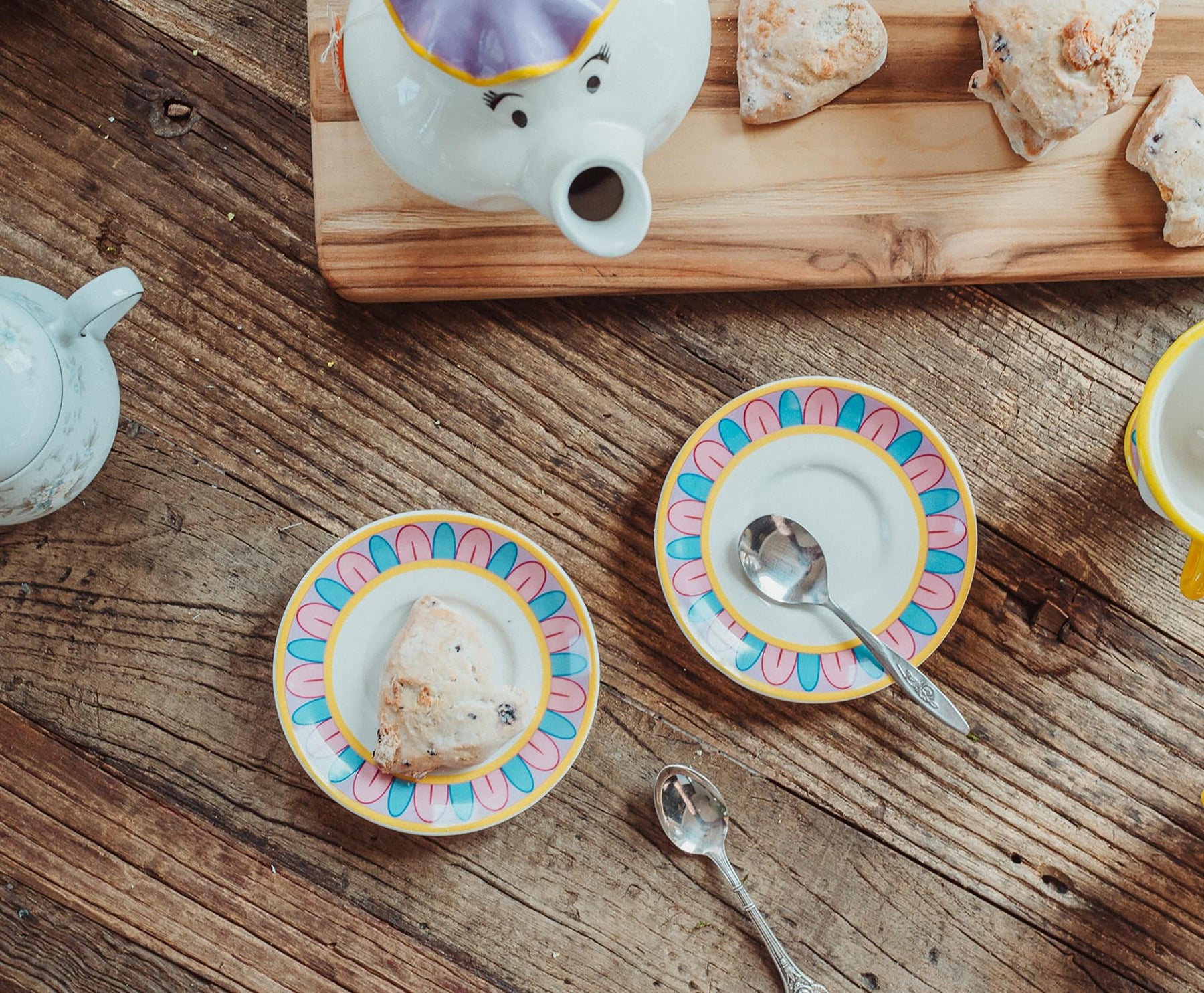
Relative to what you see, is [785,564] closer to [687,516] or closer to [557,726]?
[687,516]

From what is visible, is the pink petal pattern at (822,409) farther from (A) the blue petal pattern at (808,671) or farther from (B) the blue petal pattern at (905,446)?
(A) the blue petal pattern at (808,671)

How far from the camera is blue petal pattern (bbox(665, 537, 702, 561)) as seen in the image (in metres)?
0.93

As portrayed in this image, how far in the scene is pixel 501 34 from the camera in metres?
0.58

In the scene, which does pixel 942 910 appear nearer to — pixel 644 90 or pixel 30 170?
pixel 644 90

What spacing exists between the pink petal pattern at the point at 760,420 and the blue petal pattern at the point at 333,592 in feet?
1.40

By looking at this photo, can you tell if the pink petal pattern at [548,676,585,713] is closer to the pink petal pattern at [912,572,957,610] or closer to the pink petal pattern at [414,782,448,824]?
the pink petal pattern at [414,782,448,824]

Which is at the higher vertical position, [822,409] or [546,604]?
[822,409]

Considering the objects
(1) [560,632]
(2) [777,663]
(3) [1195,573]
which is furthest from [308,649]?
(3) [1195,573]

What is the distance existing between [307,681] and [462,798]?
0.19 meters

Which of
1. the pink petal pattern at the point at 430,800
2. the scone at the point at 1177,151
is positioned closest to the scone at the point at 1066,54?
the scone at the point at 1177,151

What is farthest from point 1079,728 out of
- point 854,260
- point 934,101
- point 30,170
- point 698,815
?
point 30,170

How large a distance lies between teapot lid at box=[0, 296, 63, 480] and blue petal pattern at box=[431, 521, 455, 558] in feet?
1.13

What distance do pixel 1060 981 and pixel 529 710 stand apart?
65 centimetres

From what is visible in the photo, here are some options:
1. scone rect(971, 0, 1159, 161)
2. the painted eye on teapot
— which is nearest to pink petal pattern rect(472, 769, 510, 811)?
the painted eye on teapot
